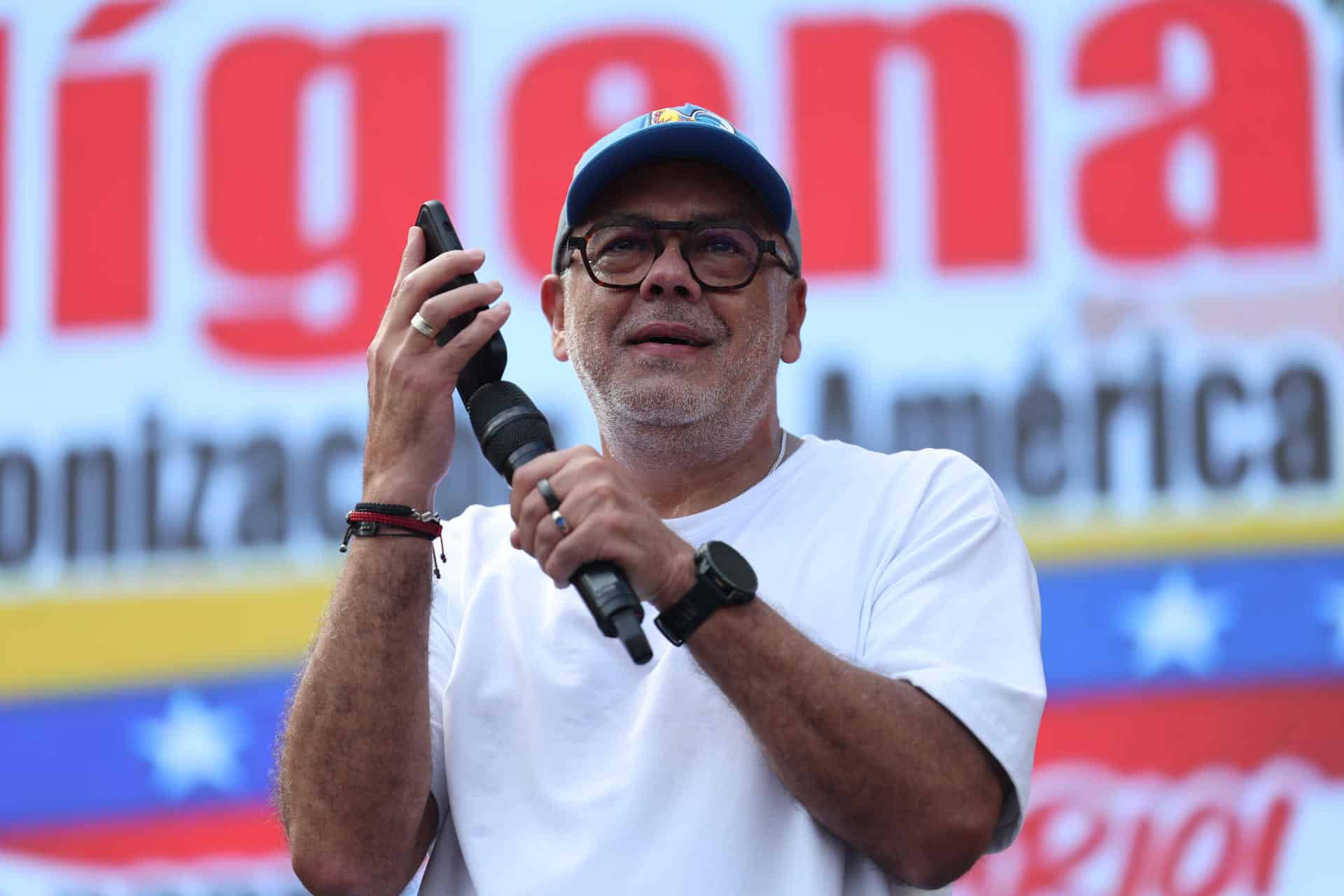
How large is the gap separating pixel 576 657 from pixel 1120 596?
1.73 meters

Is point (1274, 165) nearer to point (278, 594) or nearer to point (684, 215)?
point (684, 215)

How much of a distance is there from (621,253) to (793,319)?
0.30 meters

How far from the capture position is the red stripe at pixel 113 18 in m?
3.63

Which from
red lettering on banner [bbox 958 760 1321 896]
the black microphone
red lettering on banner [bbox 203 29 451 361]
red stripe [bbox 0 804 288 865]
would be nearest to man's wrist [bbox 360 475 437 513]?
the black microphone

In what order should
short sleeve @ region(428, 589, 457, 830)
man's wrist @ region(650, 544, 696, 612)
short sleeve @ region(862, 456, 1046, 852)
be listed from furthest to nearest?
short sleeve @ region(428, 589, 457, 830), short sleeve @ region(862, 456, 1046, 852), man's wrist @ region(650, 544, 696, 612)

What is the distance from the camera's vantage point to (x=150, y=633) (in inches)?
130

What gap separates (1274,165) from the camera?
122 inches

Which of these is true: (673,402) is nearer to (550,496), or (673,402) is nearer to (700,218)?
(700,218)

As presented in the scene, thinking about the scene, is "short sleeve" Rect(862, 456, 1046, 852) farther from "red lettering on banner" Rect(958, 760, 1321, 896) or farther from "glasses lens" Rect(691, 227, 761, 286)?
"red lettering on banner" Rect(958, 760, 1321, 896)

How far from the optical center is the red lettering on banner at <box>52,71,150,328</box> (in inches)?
139

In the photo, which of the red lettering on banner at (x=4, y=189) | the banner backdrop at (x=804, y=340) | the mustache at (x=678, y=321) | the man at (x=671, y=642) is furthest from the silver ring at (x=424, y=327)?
the red lettering on banner at (x=4, y=189)

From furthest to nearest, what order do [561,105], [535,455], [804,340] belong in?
[561,105] → [804,340] → [535,455]

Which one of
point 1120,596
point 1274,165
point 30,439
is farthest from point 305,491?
point 1274,165

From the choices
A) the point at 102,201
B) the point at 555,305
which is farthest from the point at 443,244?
the point at 102,201
